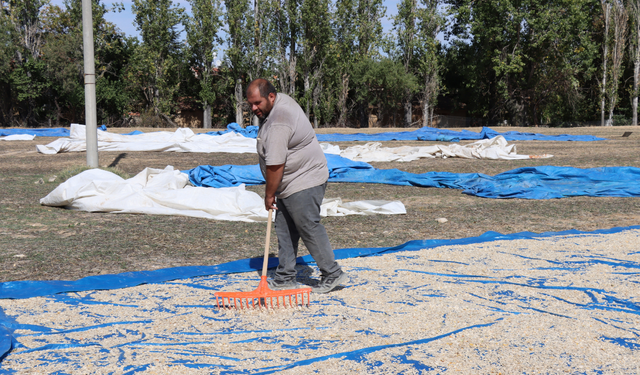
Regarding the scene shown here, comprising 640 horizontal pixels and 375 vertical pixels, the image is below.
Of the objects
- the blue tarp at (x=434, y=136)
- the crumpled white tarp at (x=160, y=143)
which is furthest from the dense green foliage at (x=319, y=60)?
the crumpled white tarp at (x=160, y=143)

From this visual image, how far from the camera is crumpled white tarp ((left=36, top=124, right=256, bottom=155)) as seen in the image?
50.2 feet

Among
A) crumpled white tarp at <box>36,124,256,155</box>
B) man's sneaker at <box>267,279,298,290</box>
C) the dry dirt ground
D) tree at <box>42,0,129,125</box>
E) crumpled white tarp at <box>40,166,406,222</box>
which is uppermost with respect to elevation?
tree at <box>42,0,129,125</box>

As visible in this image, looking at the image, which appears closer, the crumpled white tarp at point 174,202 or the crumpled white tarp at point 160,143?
the crumpled white tarp at point 174,202

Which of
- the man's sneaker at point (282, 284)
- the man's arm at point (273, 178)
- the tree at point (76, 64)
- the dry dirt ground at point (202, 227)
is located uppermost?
the tree at point (76, 64)

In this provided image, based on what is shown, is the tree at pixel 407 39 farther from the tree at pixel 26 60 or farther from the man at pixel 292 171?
the man at pixel 292 171

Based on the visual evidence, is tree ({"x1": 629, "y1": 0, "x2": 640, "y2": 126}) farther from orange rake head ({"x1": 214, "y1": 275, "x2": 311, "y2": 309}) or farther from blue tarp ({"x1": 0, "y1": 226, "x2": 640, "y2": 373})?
orange rake head ({"x1": 214, "y1": 275, "x2": 311, "y2": 309})

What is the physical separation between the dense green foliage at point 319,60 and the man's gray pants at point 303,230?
93.3ft

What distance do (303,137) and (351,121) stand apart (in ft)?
104

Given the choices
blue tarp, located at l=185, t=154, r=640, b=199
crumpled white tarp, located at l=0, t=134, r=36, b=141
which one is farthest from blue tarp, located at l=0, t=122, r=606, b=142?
blue tarp, located at l=185, t=154, r=640, b=199

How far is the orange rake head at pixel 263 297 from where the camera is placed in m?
3.76

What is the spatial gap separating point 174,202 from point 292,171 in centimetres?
375

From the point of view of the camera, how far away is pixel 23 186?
30.3 ft

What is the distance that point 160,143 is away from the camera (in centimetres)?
1577

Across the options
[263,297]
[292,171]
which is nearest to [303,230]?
[292,171]
